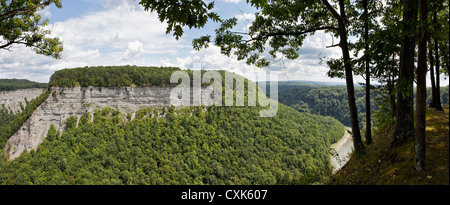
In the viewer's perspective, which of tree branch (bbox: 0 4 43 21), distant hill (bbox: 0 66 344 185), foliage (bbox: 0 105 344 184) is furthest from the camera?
distant hill (bbox: 0 66 344 185)

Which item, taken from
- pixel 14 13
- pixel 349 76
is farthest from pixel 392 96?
pixel 14 13

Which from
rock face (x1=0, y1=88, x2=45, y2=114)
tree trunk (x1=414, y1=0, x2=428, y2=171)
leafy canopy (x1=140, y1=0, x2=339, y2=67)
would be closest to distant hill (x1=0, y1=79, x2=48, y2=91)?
rock face (x1=0, y1=88, x2=45, y2=114)

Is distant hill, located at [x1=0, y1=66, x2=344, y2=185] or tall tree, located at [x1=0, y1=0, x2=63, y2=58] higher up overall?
tall tree, located at [x1=0, y1=0, x2=63, y2=58]

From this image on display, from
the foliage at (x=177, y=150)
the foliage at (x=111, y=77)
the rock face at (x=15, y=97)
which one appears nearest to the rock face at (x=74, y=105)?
the foliage at (x=111, y=77)

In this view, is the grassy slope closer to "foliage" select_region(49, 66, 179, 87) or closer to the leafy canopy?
the leafy canopy

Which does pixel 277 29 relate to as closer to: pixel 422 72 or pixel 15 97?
pixel 422 72

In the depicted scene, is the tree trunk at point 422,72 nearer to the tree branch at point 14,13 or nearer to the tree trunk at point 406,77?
the tree trunk at point 406,77
